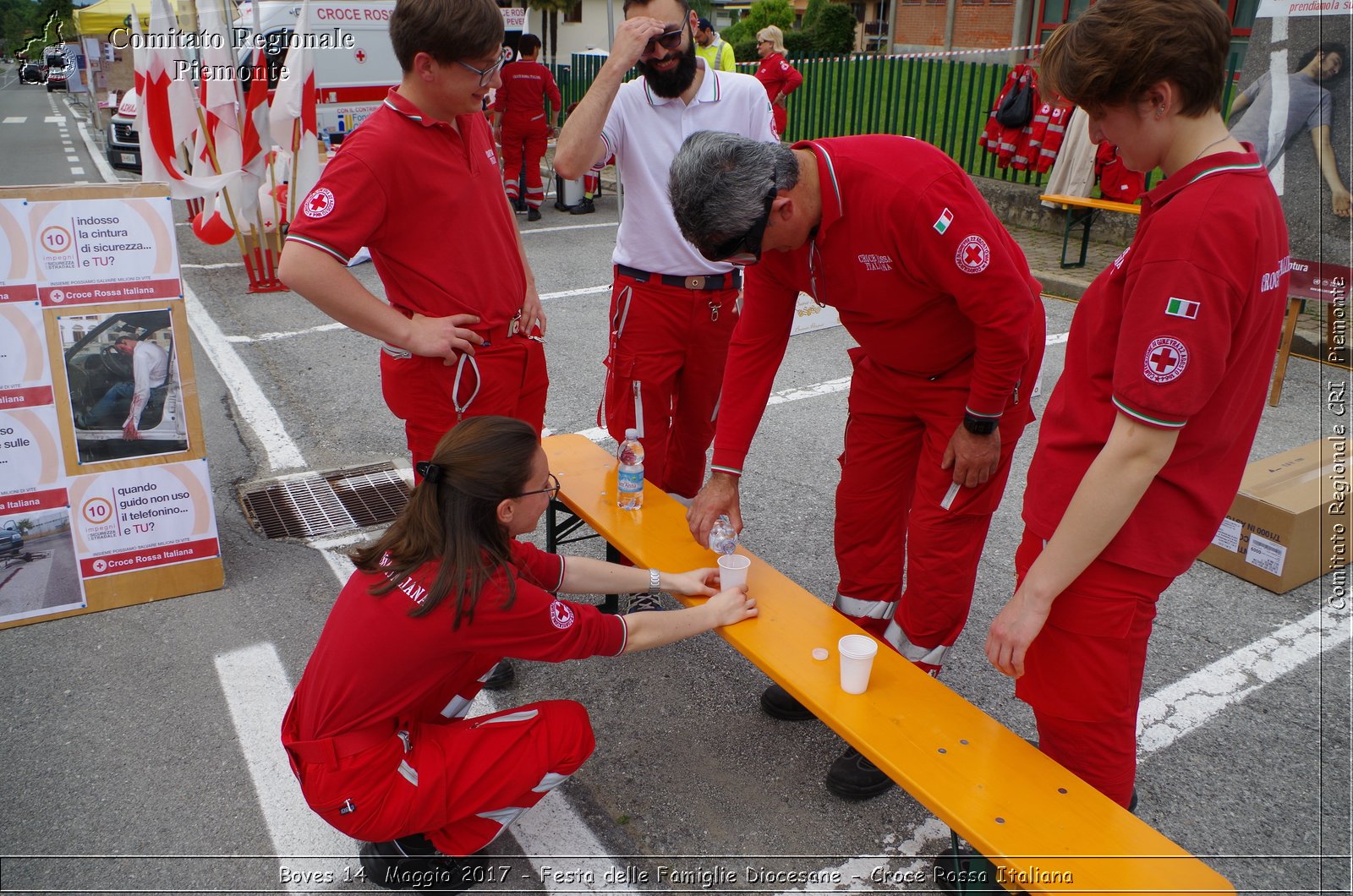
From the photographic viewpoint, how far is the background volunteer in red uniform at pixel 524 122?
11539 millimetres

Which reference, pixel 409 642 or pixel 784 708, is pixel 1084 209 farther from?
pixel 409 642

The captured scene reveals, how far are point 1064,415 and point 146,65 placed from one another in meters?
7.97

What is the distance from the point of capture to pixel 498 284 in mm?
3045

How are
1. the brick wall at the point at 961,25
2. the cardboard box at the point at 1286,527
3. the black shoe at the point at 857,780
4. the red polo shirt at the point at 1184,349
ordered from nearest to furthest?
the red polo shirt at the point at 1184,349
the black shoe at the point at 857,780
the cardboard box at the point at 1286,527
the brick wall at the point at 961,25

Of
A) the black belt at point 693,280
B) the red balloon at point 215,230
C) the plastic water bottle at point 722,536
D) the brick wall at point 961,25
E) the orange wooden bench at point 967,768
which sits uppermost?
the brick wall at point 961,25

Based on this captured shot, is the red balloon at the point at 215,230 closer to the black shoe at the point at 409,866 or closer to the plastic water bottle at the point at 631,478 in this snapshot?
the plastic water bottle at the point at 631,478

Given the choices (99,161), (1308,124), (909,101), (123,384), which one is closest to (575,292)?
(123,384)

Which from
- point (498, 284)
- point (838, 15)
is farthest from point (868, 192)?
point (838, 15)

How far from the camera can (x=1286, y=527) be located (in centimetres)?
390

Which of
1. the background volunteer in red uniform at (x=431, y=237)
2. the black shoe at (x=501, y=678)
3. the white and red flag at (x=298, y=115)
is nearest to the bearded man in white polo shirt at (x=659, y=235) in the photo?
the background volunteer in red uniform at (x=431, y=237)

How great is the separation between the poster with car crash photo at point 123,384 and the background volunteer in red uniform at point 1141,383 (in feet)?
10.7

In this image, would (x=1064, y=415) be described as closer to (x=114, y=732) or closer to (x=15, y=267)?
(x=114, y=732)

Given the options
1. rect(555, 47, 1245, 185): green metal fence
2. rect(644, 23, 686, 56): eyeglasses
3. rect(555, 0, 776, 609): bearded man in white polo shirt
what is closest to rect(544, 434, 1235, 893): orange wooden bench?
rect(555, 0, 776, 609): bearded man in white polo shirt

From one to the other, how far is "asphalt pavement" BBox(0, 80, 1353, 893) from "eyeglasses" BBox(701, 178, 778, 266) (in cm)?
95
